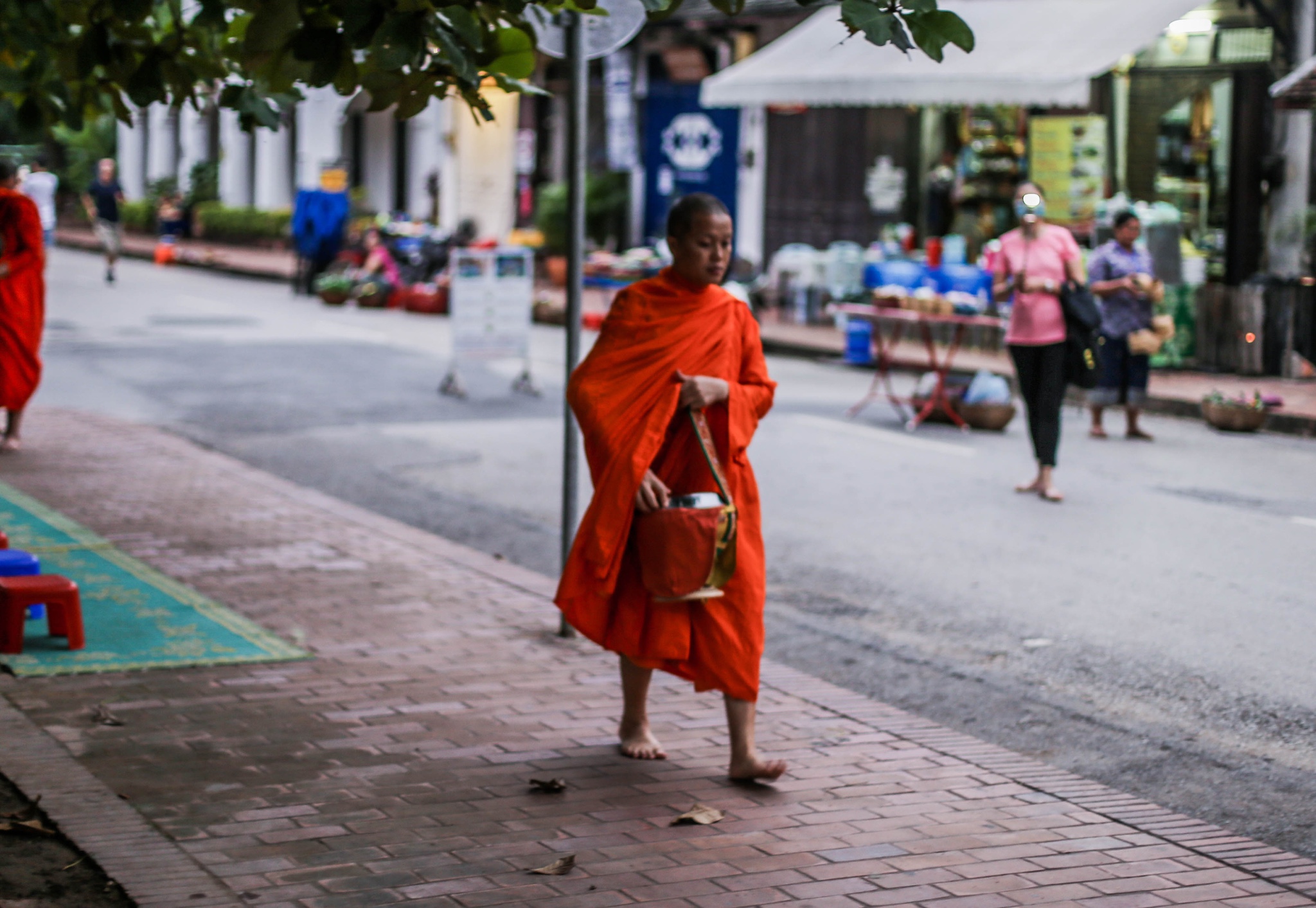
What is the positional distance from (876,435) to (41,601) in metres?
8.26

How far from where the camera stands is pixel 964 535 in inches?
383

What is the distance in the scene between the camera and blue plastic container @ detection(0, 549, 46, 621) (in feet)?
22.5

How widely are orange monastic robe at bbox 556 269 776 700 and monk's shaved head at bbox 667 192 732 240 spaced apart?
145 mm

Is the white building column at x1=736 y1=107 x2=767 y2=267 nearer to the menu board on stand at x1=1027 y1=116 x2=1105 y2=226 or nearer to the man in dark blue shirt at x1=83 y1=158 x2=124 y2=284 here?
the menu board on stand at x1=1027 y1=116 x2=1105 y2=226

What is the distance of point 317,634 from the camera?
23.1ft

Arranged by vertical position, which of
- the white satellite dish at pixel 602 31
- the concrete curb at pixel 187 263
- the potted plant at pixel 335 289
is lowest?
the potted plant at pixel 335 289

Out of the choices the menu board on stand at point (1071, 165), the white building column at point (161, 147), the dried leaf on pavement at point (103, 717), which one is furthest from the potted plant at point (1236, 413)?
the white building column at point (161, 147)

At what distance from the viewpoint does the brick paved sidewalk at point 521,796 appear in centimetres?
442

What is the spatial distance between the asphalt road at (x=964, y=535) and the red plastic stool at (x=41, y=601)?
2.80 metres

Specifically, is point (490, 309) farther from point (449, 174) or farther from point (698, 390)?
point (449, 174)

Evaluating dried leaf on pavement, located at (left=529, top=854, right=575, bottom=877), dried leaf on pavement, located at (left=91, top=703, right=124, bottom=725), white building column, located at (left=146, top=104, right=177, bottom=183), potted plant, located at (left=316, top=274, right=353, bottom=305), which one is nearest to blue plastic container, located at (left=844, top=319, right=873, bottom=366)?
potted plant, located at (left=316, top=274, right=353, bottom=305)

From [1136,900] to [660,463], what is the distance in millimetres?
1884

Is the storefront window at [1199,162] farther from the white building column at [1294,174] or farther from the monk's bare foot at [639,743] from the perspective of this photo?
the monk's bare foot at [639,743]

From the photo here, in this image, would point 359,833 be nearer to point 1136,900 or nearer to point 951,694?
point 1136,900
